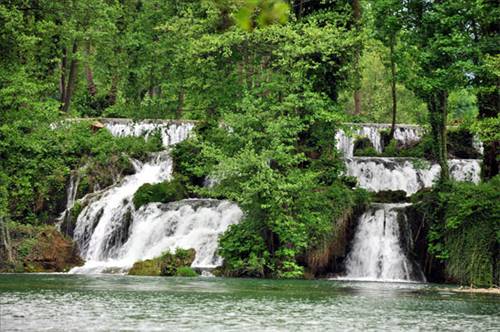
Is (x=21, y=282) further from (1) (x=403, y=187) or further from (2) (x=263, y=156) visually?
(1) (x=403, y=187)

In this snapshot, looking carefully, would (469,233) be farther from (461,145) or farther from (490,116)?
(461,145)

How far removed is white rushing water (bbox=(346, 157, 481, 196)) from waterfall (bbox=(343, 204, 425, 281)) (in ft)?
16.9

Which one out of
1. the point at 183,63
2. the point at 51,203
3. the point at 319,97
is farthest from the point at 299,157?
the point at 51,203

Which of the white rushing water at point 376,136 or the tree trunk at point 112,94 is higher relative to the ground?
the tree trunk at point 112,94

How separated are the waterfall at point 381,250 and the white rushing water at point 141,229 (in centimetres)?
509

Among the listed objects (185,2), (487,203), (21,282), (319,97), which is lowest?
(21,282)

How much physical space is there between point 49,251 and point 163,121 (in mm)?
14215

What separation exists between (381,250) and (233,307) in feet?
47.8

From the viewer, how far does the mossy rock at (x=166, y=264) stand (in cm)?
3019

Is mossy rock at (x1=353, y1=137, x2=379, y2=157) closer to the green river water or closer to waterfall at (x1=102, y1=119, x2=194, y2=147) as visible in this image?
waterfall at (x1=102, y1=119, x2=194, y2=147)

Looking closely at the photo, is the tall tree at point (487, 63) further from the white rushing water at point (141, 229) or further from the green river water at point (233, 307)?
the white rushing water at point (141, 229)

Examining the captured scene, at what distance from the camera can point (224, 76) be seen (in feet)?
115

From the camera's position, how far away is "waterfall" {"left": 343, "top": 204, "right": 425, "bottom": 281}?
99.1ft

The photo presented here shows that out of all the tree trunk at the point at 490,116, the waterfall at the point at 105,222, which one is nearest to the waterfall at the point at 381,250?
the tree trunk at the point at 490,116
